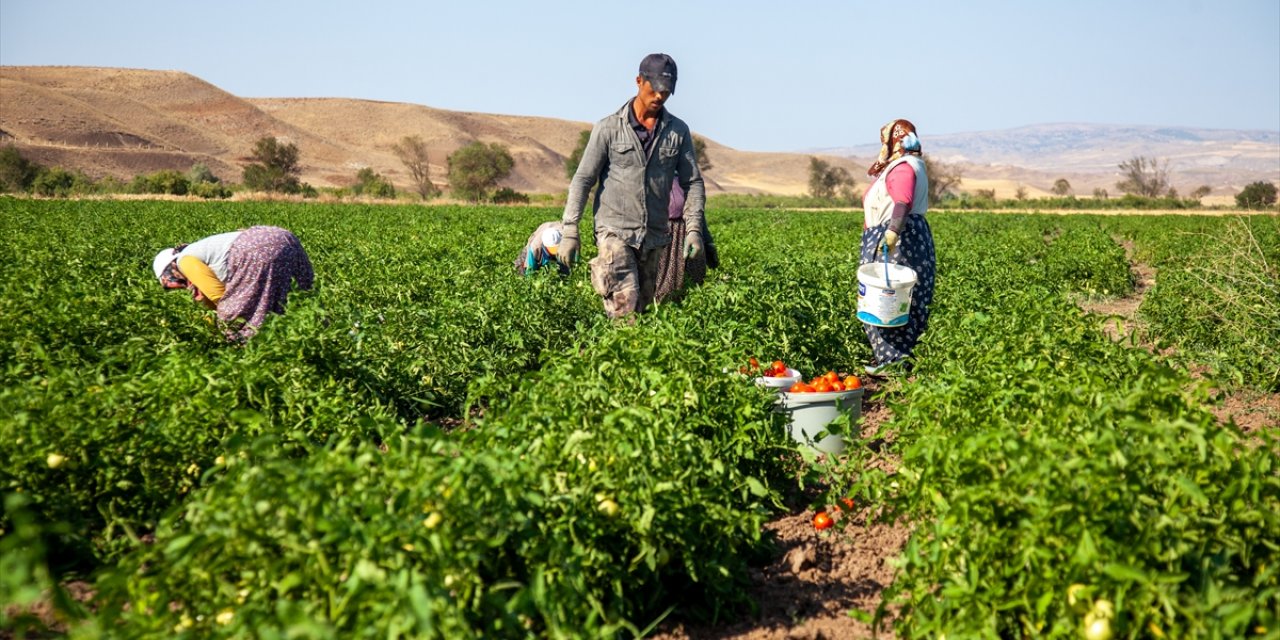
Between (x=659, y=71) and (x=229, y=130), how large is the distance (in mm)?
106271

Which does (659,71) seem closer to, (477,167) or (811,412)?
(811,412)

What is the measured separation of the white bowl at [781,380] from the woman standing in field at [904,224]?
4.78 feet

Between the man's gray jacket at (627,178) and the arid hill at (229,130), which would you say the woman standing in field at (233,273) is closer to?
the man's gray jacket at (627,178)

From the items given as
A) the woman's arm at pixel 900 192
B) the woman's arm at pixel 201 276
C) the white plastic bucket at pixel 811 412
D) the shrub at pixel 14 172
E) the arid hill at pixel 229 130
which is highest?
the arid hill at pixel 229 130

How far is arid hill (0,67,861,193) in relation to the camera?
78.3 metres

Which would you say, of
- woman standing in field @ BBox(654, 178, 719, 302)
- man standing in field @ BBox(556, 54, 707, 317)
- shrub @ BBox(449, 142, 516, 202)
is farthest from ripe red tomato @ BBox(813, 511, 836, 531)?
shrub @ BBox(449, 142, 516, 202)

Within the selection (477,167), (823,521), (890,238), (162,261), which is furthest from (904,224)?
(477,167)

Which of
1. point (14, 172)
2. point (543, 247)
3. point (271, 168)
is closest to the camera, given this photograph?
point (543, 247)

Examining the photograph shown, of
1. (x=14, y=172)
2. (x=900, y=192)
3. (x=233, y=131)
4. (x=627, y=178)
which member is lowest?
(x=900, y=192)

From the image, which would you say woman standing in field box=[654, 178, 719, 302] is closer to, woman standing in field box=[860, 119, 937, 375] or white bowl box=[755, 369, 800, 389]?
woman standing in field box=[860, 119, 937, 375]

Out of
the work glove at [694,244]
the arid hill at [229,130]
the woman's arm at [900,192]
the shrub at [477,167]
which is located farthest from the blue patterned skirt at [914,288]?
the arid hill at [229,130]

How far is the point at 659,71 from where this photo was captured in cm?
582

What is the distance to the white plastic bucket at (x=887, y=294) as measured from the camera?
6168 millimetres

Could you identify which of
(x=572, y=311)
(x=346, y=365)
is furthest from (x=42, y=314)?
(x=572, y=311)
